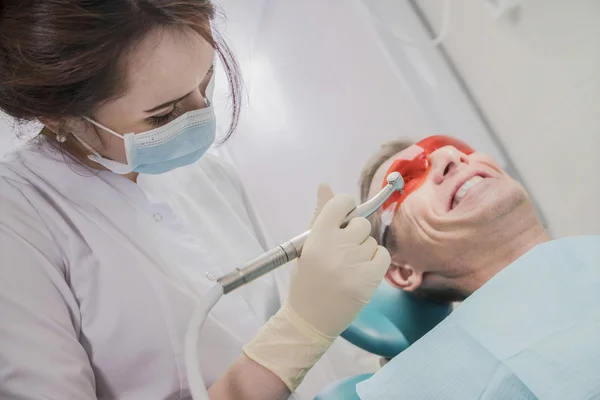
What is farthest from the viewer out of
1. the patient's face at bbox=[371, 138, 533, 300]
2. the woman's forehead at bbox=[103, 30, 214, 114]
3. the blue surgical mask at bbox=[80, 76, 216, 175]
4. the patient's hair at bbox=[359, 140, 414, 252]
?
the patient's hair at bbox=[359, 140, 414, 252]

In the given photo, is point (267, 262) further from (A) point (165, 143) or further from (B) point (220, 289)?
(A) point (165, 143)

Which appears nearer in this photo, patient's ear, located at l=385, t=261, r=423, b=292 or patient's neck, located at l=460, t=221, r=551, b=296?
patient's neck, located at l=460, t=221, r=551, b=296

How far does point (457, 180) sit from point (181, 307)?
84cm

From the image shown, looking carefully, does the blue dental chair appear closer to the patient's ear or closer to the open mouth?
the patient's ear

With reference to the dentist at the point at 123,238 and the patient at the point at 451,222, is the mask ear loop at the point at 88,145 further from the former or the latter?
the patient at the point at 451,222

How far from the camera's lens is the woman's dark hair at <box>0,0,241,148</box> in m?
0.80

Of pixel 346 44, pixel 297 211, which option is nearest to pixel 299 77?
pixel 346 44

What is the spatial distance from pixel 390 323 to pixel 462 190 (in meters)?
0.50

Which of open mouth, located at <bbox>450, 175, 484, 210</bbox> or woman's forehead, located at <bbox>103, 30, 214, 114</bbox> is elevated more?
woman's forehead, located at <bbox>103, 30, 214, 114</bbox>

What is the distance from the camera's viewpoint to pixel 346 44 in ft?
6.29

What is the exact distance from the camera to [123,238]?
1094mm

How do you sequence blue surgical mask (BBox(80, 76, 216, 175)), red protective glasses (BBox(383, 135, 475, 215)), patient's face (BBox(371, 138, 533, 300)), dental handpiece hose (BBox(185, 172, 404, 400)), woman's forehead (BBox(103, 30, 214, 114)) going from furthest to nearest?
1. red protective glasses (BBox(383, 135, 475, 215))
2. patient's face (BBox(371, 138, 533, 300))
3. blue surgical mask (BBox(80, 76, 216, 175))
4. woman's forehead (BBox(103, 30, 214, 114))
5. dental handpiece hose (BBox(185, 172, 404, 400))

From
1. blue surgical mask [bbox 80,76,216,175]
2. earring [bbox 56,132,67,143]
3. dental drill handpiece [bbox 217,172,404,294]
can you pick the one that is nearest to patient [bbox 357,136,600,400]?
dental drill handpiece [bbox 217,172,404,294]

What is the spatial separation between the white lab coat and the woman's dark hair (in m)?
0.21
